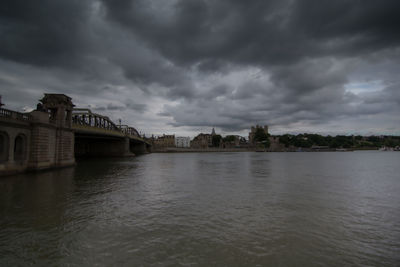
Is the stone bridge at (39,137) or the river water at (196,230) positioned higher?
the stone bridge at (39,137)

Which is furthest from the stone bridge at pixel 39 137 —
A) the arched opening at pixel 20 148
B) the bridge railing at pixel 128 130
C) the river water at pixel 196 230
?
the bridge railing at pixel 128 130

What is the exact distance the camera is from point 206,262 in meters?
6.72

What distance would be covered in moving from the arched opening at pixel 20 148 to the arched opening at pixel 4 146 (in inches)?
80.5

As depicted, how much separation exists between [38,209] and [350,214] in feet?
55.9

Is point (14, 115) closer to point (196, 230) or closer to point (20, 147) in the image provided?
point (20, 147)

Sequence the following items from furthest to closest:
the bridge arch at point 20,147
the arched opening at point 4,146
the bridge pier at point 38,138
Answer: the bridge arch at point 20,147
the bridge pier at point 38,138
the arched opening at point 4,146

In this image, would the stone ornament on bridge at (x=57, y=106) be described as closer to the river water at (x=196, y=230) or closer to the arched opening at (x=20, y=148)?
the arched opening at (x=20, y=148)

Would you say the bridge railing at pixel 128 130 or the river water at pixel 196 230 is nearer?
the river water at pixel 196 230

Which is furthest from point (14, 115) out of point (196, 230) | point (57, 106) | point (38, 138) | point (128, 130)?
point (128, 130)

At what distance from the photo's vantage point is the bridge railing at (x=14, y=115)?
74.5ft

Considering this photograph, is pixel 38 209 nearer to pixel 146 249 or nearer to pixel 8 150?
pixel 146 249

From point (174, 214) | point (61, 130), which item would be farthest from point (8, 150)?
point (174, 214)

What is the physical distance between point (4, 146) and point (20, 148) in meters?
2.83

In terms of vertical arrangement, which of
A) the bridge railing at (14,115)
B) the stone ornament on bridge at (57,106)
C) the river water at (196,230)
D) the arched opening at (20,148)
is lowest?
the river water at (196,230)
